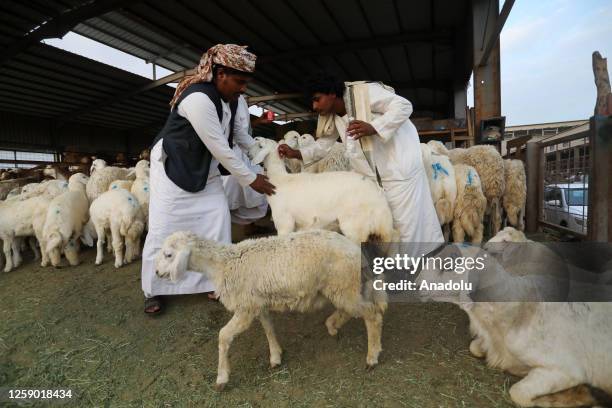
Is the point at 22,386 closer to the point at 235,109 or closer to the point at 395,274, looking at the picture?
the point at 235,109

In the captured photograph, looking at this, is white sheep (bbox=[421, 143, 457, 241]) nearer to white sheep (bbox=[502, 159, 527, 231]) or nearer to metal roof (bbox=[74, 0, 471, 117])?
white sheep (bbox=[502, 159, 527, 231])

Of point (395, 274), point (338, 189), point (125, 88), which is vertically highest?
point (125, 88)

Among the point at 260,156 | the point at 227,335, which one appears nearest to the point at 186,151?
the point at 260,156

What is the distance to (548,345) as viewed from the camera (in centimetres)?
181

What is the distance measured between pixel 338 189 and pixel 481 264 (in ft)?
4.07

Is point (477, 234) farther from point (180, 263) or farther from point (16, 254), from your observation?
point (16, 254)

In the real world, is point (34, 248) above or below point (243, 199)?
below

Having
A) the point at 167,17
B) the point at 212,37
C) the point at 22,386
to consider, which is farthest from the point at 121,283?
the point at 212,37

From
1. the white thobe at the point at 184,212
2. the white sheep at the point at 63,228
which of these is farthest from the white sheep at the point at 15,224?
the white thobe at the point at 184,212

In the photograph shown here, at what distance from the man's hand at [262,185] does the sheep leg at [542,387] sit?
2.19 meters

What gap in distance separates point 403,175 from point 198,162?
1795 mm

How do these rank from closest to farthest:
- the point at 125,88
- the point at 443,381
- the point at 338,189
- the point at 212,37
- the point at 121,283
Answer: the point at 443,381 < the point at 338,189 < the point at 121,283 < the point at 212,37 < the point at 125,88

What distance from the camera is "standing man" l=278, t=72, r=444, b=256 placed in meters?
2.96

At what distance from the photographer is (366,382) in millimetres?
2172
